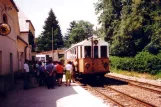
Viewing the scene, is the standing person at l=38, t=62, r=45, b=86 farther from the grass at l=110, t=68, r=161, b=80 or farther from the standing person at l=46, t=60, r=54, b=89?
the grass at l=110, t=68, r=161, b=80

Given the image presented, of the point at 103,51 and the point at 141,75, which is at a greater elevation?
the point at 103,51

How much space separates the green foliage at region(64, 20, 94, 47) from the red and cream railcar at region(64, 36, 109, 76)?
6477cm

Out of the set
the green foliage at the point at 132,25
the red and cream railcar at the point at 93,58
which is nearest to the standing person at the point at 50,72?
the red and cream railcar at the point at 93,58

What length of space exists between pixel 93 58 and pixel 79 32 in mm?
68046

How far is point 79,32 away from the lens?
3364 inches

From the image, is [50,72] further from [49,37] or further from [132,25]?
[49,37]

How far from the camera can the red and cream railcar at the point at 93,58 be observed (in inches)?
693

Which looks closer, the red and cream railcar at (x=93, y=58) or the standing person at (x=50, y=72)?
the standing person at (x=50, y=72)

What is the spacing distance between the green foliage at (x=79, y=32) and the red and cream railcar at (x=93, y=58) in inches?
2550

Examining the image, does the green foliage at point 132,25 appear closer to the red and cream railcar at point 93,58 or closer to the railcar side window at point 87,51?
the red and cream railcar at point 93,58

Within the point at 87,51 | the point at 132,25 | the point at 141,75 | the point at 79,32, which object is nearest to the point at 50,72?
the point at 87,51

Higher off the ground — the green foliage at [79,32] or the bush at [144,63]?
the green foliage at [79,32]

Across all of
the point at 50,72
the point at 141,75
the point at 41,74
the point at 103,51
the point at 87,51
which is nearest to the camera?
the point at 50,72

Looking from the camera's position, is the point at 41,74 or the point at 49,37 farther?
the point at 49,37
